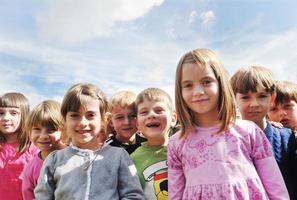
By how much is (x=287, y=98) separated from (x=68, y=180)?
294cm

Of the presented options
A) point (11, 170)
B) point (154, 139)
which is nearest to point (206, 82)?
point (154, 139)

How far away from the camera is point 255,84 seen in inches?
140

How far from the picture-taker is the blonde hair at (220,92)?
3.03 m

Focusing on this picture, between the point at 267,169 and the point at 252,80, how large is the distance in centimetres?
102

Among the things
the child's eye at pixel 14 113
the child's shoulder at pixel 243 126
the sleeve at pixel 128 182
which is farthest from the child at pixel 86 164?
the child's eye at pixel 14 113

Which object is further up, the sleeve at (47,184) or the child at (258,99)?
the child at (258,99)

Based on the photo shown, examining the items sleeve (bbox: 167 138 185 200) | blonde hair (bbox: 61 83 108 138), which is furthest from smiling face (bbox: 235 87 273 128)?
blonde hair (bbox: 61 83 108 138)

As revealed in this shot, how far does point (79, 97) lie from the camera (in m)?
3.57

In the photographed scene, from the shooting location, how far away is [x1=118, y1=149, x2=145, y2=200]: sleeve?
11.0 ft

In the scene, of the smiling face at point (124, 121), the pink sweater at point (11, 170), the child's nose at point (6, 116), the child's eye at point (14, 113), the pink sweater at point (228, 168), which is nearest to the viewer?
the pink sweater at point (228, 168)

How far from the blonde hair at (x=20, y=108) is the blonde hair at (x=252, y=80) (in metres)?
3.66

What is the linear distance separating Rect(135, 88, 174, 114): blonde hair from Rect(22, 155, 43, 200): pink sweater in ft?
5.18

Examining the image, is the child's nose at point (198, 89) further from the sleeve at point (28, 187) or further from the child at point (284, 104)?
the sleeve at point (28, 187)

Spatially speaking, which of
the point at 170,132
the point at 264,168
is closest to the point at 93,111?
the point at 170,132
